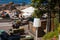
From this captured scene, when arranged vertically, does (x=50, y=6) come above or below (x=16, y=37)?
above

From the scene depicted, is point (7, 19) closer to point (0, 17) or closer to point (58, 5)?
point (0, 17)

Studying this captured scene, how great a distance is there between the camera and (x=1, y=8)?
43.2 metres

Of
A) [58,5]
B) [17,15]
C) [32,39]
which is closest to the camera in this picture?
[58,5]

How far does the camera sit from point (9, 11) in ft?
128

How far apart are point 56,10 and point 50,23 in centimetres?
170

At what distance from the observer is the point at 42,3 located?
13898 mm

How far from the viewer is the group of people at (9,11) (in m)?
33.6

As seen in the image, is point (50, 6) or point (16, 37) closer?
point (50, 6)

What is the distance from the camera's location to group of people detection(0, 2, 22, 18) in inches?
1324

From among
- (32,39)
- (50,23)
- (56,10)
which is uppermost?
(56,10)

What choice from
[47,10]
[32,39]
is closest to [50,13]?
[47,10]

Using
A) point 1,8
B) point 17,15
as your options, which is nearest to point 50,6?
point 17,15

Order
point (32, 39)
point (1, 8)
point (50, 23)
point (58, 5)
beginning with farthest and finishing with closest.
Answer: point (1, 8)
point (32, 39)
point (50, 23)
point (58, 5)

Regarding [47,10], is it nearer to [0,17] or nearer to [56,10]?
[56,10]
